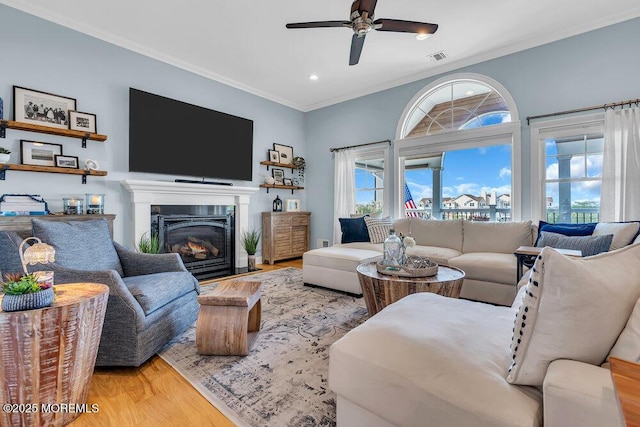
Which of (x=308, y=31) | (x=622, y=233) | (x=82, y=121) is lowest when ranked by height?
→ (x=622, y=233)

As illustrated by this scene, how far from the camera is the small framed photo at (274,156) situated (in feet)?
17.4

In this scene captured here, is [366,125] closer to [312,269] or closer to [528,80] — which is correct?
[528,80]

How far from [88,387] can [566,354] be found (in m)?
2.08

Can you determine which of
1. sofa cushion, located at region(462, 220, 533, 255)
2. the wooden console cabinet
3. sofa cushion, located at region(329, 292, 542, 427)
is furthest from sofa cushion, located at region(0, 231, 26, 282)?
sofa cushion, located at region(462, 220, 533, 255)

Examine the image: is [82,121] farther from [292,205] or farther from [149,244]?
[292,205]

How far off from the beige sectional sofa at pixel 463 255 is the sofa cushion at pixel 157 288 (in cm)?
156

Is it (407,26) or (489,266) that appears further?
(489,266)

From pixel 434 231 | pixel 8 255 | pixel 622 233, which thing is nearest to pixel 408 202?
pixel 434 231

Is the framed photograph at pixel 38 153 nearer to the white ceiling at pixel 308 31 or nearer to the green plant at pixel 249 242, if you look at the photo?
the white ceiling at pixel 308 31

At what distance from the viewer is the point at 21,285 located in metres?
1.27

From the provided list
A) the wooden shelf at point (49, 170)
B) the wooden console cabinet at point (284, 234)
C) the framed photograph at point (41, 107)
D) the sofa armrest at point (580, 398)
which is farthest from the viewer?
the wooden console cabinet at point (284, 234)

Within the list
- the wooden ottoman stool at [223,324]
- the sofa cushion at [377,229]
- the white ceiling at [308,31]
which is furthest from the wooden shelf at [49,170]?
the sofa cushion at [377,229]

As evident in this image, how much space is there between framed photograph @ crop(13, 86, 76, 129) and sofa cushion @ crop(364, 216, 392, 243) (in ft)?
12.3

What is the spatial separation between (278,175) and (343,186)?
49.2 inches
